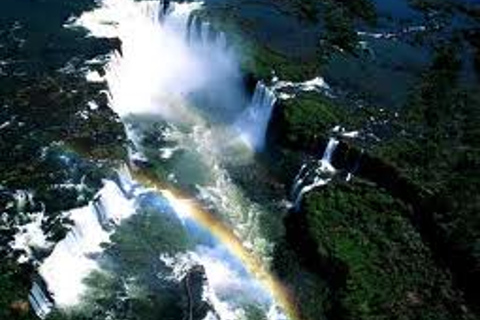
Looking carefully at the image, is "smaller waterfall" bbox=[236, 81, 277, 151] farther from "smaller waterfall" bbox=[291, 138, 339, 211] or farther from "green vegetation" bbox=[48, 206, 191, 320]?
"green vegetation" bbox=[48, 206, 191, 320]

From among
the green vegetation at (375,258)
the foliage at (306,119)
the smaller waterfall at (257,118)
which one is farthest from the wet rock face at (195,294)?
the smaller waterfall at (257,118)

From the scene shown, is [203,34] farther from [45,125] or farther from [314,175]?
[314,175]

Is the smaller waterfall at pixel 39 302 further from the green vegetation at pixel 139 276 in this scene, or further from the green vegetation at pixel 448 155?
the green vegetation at pixel 448 155

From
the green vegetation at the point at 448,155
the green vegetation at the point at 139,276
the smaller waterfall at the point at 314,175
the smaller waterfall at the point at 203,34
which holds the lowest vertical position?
the green vegetation at the point at 139,276

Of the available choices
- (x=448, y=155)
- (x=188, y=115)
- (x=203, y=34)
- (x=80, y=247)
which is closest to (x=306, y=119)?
(x=188, y=115)

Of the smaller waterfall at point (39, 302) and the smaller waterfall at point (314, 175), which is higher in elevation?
the smaller waterfall at point (314, 175)

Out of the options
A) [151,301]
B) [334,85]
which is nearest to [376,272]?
[151,301]
